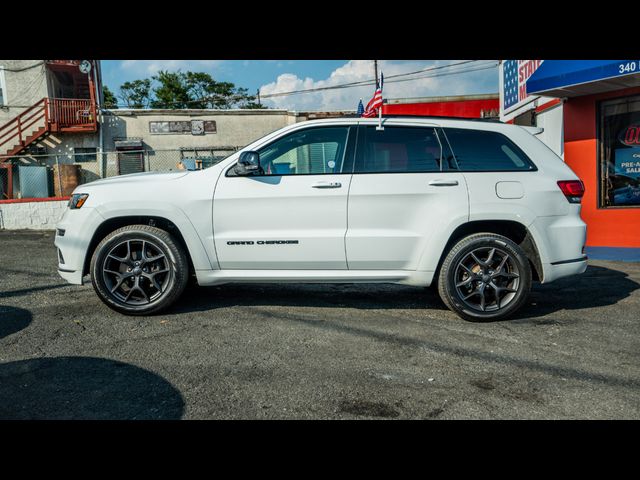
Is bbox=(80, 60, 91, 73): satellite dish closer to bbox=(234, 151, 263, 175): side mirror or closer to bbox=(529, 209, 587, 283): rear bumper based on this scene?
bbox=(234, 151, 263, 175): side mirror

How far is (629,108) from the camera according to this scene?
882 cm

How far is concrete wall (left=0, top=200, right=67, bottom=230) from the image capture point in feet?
50.2

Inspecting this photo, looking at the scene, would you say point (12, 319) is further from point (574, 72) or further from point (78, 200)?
point (574, 72)

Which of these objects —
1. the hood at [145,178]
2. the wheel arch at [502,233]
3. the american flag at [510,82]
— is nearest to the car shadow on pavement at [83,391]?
the hood at [145,178]

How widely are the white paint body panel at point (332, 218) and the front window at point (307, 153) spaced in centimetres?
11

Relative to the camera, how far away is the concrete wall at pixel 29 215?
602 inches

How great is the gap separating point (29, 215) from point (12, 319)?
12551mm

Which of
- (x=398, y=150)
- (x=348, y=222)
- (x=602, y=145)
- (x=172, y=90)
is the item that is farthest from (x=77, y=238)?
(x=172, y=90)

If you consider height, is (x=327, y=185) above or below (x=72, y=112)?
below

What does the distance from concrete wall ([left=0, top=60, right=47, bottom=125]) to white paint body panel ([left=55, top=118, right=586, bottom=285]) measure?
23.5m

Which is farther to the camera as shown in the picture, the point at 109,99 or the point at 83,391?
the point at 109,99

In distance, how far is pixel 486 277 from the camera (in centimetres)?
457
